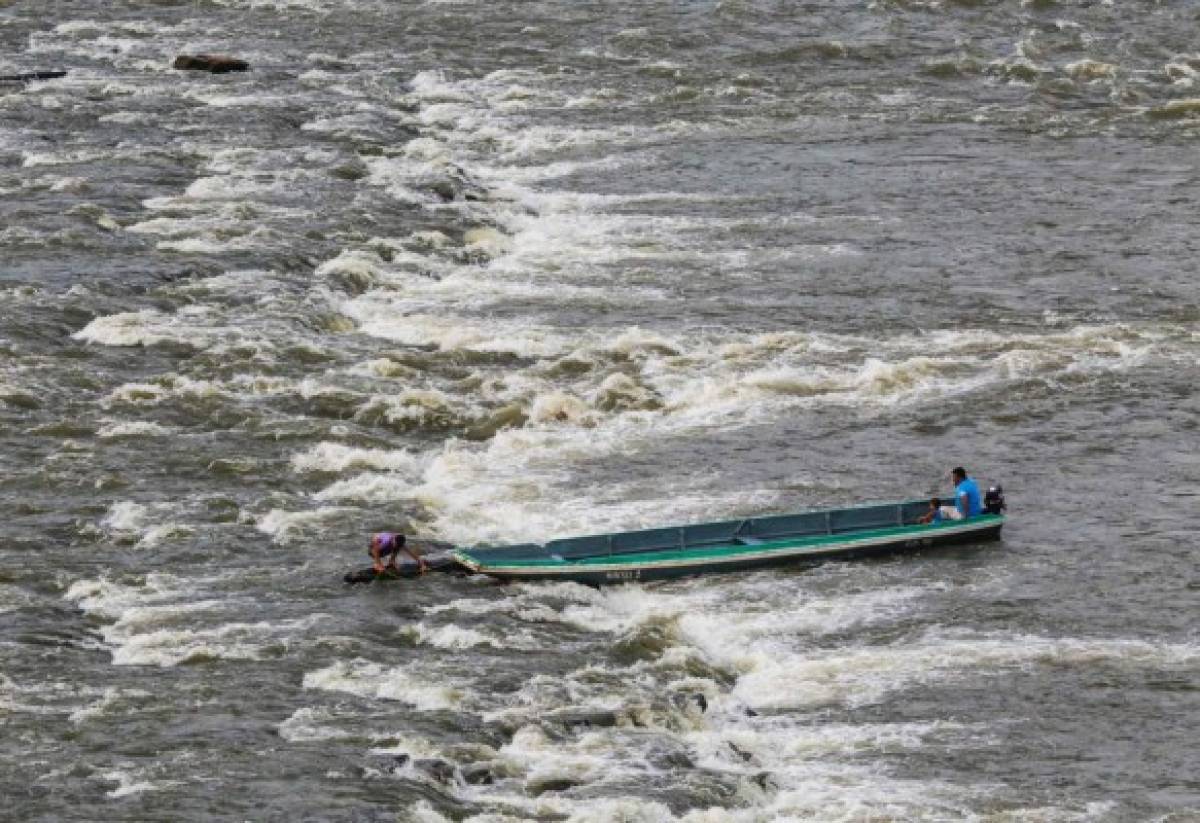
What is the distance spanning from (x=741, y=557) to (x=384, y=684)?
275 inches

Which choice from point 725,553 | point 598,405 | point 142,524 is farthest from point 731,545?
point 142,524

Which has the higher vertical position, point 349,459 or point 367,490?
point 349,459

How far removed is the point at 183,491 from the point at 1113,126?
105 ft

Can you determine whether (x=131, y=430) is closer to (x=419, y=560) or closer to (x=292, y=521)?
(x=292, y=521)

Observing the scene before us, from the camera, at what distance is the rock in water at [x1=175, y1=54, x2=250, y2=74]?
66.7m

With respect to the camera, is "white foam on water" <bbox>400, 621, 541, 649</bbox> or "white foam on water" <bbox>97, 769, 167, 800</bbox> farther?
"white foam on water" <bbox>400, 621, 541, 649</bbox>

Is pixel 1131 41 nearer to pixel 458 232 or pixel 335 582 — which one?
pixel 458 232

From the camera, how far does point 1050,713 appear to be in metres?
30.4

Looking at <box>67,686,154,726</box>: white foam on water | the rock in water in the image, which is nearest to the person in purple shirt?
<box>67,686,154,726</box>: white foam on water

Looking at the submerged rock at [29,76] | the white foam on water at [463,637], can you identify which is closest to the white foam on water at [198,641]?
the white foam on water at [463,637]

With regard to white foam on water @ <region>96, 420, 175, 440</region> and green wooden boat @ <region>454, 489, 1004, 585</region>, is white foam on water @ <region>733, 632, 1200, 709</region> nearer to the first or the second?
green wooden boat @ <region>454, 489, 1004, 585</region>

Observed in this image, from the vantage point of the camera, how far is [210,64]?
66750mm

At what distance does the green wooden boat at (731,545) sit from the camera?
34.6 meters

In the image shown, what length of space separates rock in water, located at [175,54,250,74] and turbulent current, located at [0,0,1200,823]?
55 cm
